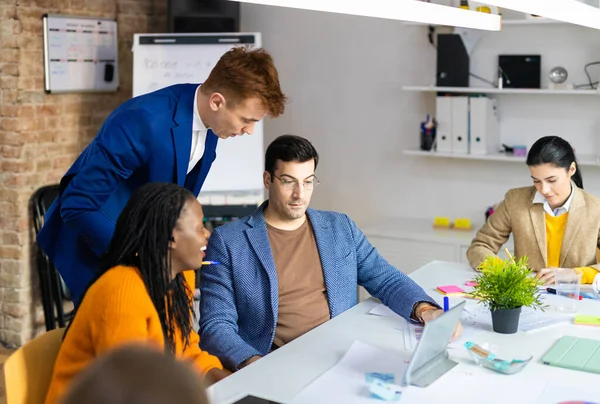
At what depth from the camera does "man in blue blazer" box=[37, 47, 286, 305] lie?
7.74ft

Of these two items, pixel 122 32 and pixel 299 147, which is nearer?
pixel 299 147

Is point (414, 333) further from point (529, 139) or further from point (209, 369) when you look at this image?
point (529, 139)

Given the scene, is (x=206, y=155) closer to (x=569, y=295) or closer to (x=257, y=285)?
(x=257, y=285)

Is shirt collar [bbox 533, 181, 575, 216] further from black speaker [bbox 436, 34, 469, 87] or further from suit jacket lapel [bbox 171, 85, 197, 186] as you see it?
black speaker [bbox 436, 34, 469, 87]

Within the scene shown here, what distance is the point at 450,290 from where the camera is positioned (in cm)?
288

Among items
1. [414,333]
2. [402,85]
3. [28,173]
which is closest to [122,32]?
[28,173]

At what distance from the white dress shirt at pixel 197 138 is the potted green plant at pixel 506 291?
915 millimetres

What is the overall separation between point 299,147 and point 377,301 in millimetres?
558

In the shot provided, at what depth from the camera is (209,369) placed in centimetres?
218

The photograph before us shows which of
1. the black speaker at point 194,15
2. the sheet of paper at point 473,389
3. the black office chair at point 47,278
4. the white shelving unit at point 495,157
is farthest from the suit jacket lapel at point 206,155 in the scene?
the black speaker at point 194,15

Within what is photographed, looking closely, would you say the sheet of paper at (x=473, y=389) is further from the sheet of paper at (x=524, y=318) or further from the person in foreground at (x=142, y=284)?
the person in foreground at (x=142, y=284)

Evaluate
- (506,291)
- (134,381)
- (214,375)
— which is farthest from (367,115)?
(134,381)

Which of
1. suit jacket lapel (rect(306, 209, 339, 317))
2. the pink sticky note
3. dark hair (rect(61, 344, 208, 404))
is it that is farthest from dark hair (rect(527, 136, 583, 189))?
dark hair (rect(61, 344, 208, 404))

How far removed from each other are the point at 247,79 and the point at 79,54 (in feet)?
8.43
